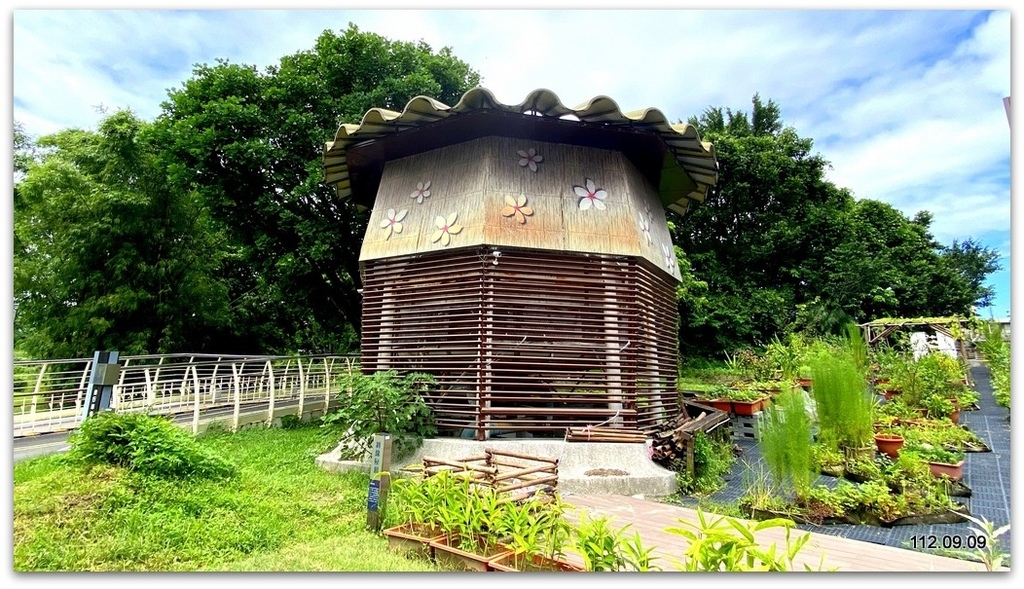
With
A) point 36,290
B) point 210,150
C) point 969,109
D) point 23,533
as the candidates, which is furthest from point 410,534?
point 210,150

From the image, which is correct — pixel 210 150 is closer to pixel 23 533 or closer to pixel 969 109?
pixel 23 533

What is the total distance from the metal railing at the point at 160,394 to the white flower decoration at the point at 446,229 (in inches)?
90.4

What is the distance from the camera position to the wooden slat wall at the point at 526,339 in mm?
6168

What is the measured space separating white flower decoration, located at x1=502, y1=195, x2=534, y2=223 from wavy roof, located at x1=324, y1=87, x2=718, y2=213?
1048mm

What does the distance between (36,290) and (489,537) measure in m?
9.19

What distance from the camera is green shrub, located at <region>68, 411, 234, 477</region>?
4594 millimetres

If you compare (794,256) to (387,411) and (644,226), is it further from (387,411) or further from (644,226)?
(387,411)

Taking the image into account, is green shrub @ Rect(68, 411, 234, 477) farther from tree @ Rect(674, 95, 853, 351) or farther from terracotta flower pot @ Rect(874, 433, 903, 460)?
tree @ Rect(674, 95, 853, 351)

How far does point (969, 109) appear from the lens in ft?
13.8

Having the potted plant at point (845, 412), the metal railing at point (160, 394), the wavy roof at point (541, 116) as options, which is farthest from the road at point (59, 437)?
the potted plant at point (845, 412)

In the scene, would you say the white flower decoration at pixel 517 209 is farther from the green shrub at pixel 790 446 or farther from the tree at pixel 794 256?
the tree at pixel 794 256

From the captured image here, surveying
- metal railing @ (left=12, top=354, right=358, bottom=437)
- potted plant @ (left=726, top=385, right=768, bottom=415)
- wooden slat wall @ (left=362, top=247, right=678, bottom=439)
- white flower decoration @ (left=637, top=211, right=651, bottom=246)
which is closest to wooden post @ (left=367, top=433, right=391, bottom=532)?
wooden slat wall @ (left=362, top=247, right=678, bottom=439)

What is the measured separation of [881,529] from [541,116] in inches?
214

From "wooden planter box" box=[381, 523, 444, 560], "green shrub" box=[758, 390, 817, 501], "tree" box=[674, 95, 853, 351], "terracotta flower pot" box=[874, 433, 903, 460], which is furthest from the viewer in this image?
"tree" box=[674, 95, 853, 351]
